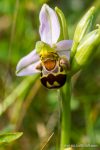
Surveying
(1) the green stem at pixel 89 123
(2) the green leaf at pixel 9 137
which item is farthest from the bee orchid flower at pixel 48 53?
(1) the green stem at pixel 89 123

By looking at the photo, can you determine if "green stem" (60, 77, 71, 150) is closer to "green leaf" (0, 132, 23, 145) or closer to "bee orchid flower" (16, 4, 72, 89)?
"bee orchid flower" (16, 4, 72, 89)

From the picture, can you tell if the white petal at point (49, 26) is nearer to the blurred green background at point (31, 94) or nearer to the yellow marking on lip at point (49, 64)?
the yellow marking on lip at point (49, 64)

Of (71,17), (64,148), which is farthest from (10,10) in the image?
(64,148)

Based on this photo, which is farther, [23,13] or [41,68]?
[23,13]

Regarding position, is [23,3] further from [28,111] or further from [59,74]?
[59,74]

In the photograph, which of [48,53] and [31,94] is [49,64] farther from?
[31,94]

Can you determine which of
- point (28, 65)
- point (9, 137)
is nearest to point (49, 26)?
point (28, 65)
